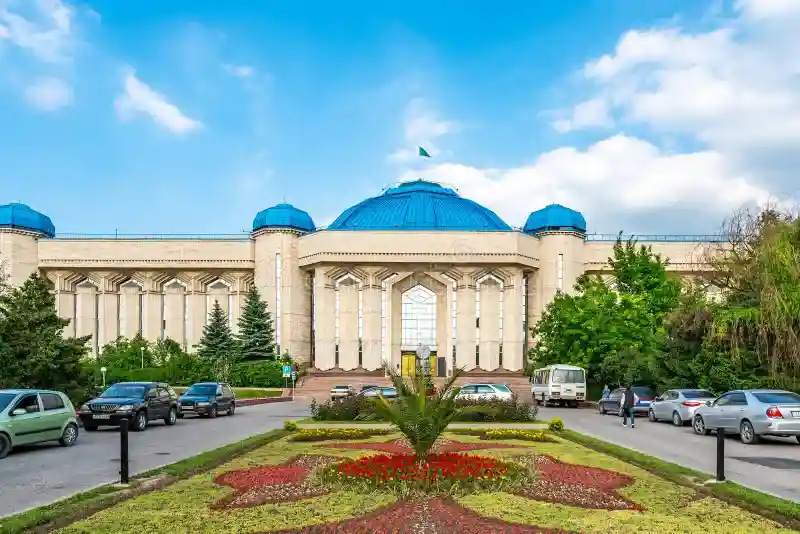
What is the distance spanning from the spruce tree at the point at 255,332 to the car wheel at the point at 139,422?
130 ft

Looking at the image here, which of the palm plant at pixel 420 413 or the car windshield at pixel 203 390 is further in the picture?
the car windshield at pixel 203 390

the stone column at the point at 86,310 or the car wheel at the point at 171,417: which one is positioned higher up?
the stone column at the point at 86,310

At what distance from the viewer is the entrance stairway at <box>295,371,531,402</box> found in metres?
58.2

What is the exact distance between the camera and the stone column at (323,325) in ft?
220

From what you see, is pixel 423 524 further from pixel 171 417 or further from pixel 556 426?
pixel 171 417

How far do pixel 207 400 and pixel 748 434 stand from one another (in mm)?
20240

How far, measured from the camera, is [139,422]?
24.5 m

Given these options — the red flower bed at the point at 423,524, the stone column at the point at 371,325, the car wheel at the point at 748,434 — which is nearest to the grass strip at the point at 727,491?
the red flower bed at the point at 423,524

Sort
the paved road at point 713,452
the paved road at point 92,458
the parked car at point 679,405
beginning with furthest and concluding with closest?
1. the parked car at point 679,405
2. the paved road at point 713,452
3. the paved road at point 92,458

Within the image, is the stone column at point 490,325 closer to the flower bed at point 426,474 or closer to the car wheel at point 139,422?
the car wheel at point 139,422

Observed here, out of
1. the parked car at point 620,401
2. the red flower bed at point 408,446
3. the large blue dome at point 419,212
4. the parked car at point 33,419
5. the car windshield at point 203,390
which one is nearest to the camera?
the parked car at point 33,419

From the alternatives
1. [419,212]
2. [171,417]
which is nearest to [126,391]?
[171,417]

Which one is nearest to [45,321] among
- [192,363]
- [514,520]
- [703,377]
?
[514,520]

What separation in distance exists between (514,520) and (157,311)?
A: 67581 millimetres
